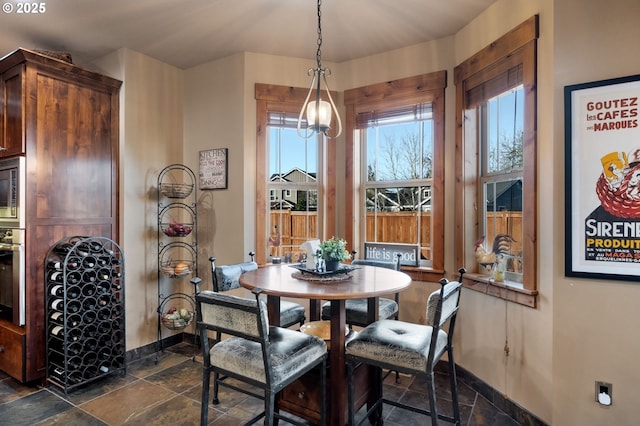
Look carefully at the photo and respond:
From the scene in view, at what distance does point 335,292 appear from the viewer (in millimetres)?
1868

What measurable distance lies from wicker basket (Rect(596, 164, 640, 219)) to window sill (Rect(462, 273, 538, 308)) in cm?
62

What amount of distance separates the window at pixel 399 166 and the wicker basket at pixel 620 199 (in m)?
1.20

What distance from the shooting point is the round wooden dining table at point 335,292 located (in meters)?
1.87

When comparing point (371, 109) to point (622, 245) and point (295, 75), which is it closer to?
point (295, 75)

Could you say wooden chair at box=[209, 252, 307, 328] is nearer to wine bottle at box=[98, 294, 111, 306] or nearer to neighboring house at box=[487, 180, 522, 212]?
wine bottle at box=[98, 294, 111, 306]

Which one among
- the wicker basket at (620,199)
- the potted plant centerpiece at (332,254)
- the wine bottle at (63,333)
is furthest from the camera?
the wine bottle at (63,333)

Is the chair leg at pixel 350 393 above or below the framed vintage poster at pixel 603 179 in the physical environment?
below

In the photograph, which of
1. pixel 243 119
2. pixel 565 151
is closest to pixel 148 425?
pixel 243 119

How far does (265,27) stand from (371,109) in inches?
45.5

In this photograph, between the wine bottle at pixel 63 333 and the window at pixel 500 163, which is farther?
the wine bottle at pixel 63 333

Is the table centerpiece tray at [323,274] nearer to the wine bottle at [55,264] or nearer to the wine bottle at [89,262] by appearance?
the wine bottle at [89,262]

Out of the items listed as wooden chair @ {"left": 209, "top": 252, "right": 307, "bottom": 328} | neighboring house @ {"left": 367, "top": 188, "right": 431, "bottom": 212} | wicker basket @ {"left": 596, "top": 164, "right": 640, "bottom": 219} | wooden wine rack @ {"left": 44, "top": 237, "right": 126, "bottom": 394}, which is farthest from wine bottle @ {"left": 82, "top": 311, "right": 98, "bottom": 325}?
wicker basket @ {"left": 596, "top": 164, "right": 640, "bottom": 219}

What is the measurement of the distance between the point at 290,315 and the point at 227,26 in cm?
229
